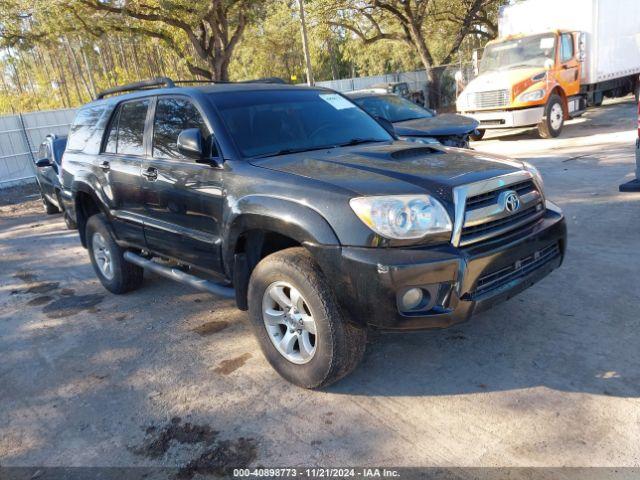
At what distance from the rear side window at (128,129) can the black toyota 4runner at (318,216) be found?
21 millimetres

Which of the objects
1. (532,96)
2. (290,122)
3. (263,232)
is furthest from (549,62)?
(263,232)

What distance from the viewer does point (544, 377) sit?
3066 millimetres

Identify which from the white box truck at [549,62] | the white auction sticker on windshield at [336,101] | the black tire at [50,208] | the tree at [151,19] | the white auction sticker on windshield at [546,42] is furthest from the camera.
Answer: the tree at [151,19]

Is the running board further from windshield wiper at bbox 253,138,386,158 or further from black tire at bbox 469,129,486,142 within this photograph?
black tire at bbox 469,129,486,142

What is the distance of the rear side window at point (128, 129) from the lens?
4395mm

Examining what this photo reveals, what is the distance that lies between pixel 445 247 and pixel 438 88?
76.1ft

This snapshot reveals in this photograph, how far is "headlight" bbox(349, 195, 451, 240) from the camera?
8.84 feet

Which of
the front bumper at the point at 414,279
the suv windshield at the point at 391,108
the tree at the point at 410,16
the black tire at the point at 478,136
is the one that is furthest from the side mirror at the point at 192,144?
the tree at the point at 410,16

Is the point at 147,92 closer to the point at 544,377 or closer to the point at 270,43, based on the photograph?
the point at 544,377

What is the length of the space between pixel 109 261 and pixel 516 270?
3894mm

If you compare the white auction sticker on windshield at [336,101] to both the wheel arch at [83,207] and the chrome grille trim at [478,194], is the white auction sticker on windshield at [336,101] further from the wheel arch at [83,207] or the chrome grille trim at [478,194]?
the wheel arch at [83,207]

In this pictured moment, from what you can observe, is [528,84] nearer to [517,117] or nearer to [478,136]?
[517,117]

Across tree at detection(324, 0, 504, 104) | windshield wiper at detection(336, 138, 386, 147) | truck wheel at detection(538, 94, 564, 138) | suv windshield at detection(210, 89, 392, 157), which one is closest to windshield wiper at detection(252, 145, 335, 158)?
suv windshield at detection(210, 89, 392, 157)

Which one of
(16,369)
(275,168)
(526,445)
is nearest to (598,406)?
(526,445)
